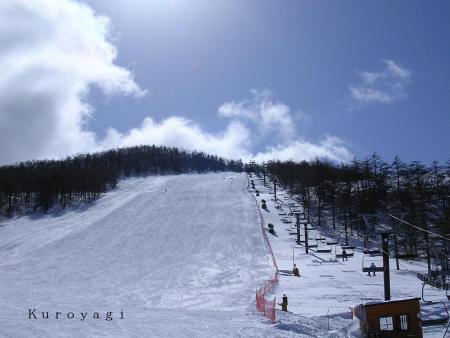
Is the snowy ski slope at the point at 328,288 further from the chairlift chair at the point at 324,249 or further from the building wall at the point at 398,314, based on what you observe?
the building wall at the point at 398,314

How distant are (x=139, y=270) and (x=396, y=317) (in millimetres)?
22212

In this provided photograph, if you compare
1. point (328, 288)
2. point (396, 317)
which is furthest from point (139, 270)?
point (396, 317)

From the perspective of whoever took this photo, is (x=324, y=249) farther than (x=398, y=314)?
Yes

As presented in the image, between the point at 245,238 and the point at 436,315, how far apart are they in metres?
28.4

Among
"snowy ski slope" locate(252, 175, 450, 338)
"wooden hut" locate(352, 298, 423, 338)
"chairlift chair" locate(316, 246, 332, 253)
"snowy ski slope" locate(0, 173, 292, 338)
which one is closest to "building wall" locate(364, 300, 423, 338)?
"wooden hut" locate(352, 298, 423, 338)

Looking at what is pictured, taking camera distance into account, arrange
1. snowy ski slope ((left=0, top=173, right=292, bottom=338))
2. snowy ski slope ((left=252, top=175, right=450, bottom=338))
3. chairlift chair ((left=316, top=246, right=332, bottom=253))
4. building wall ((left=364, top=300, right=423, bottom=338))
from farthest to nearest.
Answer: chairlift chair ((left=316, top=246, right=332, bottom=253))
snowy ski slope ((left=252, top=175, right=450, bottom=338))
snowy ski slope ((left=0, top=173, right=292, bottom=338))
building wall ((left=364, top=300, right=423, bottom=338))

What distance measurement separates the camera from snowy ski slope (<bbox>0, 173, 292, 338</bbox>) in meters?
19.5

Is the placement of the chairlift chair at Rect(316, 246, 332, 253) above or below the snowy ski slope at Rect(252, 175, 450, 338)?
above

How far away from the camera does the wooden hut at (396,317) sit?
18.1 meters

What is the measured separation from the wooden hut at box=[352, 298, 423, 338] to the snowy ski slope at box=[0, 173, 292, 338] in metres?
3.84

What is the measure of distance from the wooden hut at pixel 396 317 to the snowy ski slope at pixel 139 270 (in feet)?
12.6

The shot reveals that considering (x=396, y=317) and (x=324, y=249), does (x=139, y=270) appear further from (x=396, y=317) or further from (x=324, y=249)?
(x=396, y=317)

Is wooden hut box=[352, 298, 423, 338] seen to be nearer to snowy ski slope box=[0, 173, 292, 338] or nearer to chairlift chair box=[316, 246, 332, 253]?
snowy ski slope box=[0, 173, 292, 338]

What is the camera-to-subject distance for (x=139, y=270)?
117ft
